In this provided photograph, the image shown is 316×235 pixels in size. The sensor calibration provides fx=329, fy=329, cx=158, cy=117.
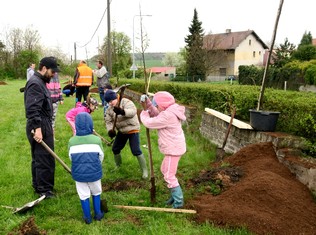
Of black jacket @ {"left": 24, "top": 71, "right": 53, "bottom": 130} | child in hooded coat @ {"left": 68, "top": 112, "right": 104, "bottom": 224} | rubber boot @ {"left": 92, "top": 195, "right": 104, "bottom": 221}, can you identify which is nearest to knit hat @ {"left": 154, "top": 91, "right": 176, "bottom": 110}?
child in hooded coat @ {"left": 68, "top": 112, "right": 104, "bottom": 224}

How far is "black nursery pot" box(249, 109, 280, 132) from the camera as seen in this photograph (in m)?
5.83

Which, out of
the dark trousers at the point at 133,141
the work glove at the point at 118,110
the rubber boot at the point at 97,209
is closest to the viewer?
the rubber boot at the point at 97,209

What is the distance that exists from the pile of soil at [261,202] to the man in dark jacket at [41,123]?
2163 millimetres

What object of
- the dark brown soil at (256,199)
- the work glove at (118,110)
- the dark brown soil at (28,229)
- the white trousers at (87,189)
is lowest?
the dark brown soil at (28,229)

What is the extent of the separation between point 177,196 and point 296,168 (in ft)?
6.06

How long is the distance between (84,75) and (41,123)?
605cm

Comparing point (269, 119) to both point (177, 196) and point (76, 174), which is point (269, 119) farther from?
point (76, 174)

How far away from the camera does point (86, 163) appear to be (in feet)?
13.3

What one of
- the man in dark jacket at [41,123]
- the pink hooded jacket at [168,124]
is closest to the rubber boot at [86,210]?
the man in dark jacket at [41,123]

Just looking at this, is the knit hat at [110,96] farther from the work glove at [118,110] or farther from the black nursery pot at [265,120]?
the black nursery pot at [265,120]

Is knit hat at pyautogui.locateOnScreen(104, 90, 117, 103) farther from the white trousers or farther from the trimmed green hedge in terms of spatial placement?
the trimmed green hedge

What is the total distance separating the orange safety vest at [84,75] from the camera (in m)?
10.5

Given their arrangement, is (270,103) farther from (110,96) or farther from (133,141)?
(110,96)

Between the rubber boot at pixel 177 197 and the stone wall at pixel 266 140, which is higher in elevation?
the stone wall at pixel 266 140
